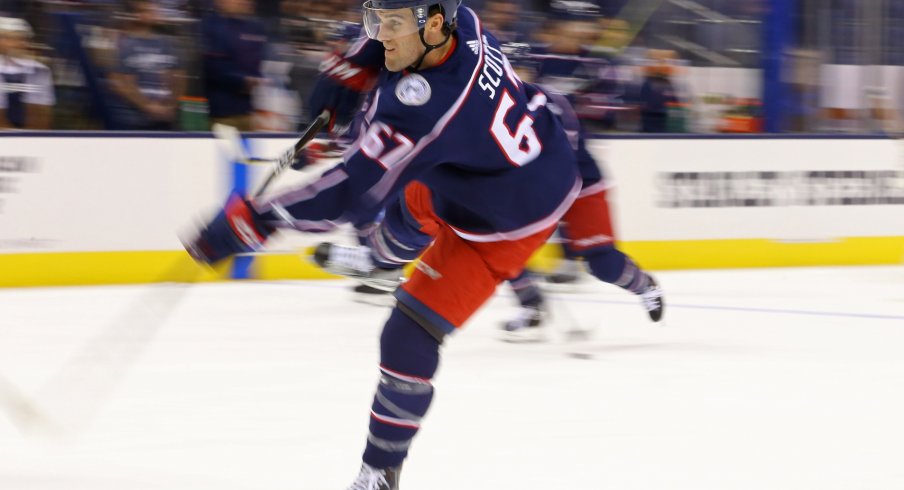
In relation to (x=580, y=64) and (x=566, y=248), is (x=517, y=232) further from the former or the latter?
(x=580, y=64)

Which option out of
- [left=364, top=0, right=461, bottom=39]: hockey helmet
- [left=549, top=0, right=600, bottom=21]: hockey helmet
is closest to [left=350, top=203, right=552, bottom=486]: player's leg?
[left=364, top=0, right=461, bottom=39]: hockey helmet

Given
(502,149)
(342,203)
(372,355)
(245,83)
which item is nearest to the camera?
(342,203)

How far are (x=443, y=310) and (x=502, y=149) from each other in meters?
0.37

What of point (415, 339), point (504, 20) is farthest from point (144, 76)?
point (415, 339)

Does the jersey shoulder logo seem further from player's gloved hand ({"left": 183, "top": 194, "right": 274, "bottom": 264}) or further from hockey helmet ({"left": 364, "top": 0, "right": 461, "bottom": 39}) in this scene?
player's gloved hand ({"left": 183, "top": 194, "right": 274, "bottom": 264})

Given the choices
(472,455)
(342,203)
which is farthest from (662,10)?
(342,203)

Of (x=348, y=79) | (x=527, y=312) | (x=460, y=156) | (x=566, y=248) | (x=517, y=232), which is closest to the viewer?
(x=460, y=156)

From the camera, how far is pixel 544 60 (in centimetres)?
697

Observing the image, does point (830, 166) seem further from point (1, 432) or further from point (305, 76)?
point (1, 432)

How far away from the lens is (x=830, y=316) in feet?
18.6

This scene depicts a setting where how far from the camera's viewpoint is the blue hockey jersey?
226cm

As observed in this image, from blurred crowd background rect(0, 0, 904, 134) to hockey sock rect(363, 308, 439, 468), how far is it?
9.35 ft

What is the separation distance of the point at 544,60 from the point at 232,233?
16.3 ft

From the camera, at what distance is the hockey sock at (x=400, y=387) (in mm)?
2492
